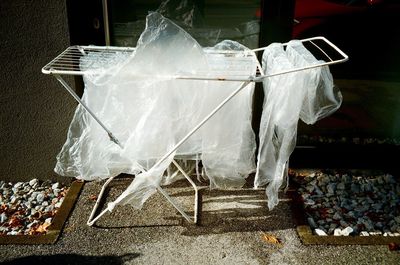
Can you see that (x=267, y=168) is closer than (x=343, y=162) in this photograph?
Yes

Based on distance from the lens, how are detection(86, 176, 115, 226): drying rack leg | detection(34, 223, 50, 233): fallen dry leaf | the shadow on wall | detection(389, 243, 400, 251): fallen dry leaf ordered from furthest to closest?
1. detection(34, 223, 50, 233): fallen dry leaf
2. detection(86, 176, 115, 226): drying rack leg
3. detection(389, 243, 400, 251): fallen dry leaf
4. the shadow on wall

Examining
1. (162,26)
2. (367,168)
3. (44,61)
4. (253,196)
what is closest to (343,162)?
(367,168)

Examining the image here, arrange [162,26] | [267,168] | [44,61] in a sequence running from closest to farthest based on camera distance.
Result: 1. [162,26]
2. [267,168]
3. [44,61]

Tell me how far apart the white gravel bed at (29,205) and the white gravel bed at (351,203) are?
2370 mm

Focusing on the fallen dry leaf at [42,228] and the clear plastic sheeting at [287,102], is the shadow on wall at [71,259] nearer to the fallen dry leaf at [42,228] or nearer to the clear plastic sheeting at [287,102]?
the fallen dry leaf at [42,228]

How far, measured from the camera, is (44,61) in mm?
3307

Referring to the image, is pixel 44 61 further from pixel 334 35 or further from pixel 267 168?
pixel 334 35

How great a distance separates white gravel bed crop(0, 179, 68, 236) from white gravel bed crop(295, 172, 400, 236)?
2370 millimetres

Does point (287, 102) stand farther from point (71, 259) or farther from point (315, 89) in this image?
point (71, 259)

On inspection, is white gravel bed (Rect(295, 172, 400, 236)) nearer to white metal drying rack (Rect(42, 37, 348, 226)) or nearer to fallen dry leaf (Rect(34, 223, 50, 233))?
white metal drying rack (Rect(42, 37, 348, 226))

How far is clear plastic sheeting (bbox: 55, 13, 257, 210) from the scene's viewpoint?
2.49m

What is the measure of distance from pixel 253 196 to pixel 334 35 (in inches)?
75.5

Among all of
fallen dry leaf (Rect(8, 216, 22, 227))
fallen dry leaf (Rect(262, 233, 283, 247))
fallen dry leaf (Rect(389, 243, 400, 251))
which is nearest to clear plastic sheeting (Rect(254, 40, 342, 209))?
fallen dry leaf (Rect(262, 233, 283, 247))

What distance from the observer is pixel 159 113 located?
8.67 ft
